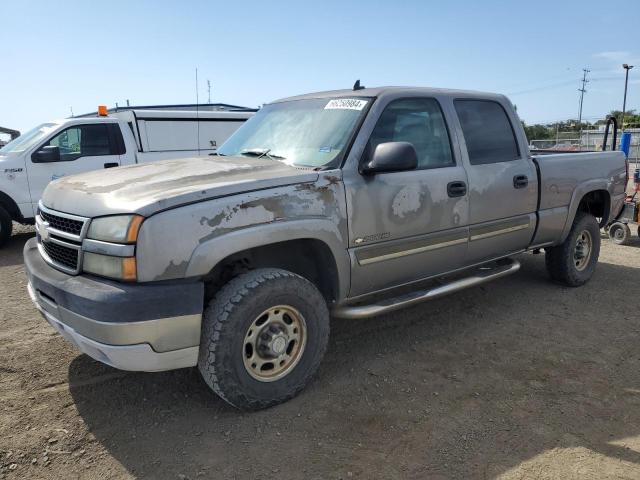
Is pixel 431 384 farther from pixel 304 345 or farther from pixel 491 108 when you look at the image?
pixel 491 108

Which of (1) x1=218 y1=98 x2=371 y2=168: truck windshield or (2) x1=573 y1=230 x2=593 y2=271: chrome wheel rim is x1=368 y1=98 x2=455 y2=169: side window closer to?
(1) x1=218 y1=98 x2=371 y2=168: truck windshield

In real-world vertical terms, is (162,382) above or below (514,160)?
below

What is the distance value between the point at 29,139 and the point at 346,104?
6.59 m

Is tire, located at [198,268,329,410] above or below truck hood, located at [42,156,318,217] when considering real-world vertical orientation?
below

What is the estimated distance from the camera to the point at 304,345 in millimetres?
3221

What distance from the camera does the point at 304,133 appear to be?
3.76m

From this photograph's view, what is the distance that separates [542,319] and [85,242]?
387cm

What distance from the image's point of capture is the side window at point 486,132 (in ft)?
13.9

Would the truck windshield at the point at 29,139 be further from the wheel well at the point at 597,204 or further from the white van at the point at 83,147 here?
the wheel well at the point at 597,204

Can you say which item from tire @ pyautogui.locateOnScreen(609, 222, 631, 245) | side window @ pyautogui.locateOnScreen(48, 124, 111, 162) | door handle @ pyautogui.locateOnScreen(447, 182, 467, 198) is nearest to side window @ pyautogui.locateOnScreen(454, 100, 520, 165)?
door handle @ pyautogui.locateOnScreen(447, 182, 467, 198)

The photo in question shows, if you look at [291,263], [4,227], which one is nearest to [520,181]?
[291,263]

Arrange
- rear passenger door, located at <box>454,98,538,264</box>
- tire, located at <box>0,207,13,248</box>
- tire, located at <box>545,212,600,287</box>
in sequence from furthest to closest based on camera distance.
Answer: tire, located at <box>0,207,13,248</box>, tire, located at <box>545,212,600,287</box>, rear passenger door, located at <box>454,98,538,264</box>

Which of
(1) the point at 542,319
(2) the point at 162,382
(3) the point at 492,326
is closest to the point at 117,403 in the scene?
(2) the point at 162,382

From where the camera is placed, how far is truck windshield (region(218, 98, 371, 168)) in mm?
3512
